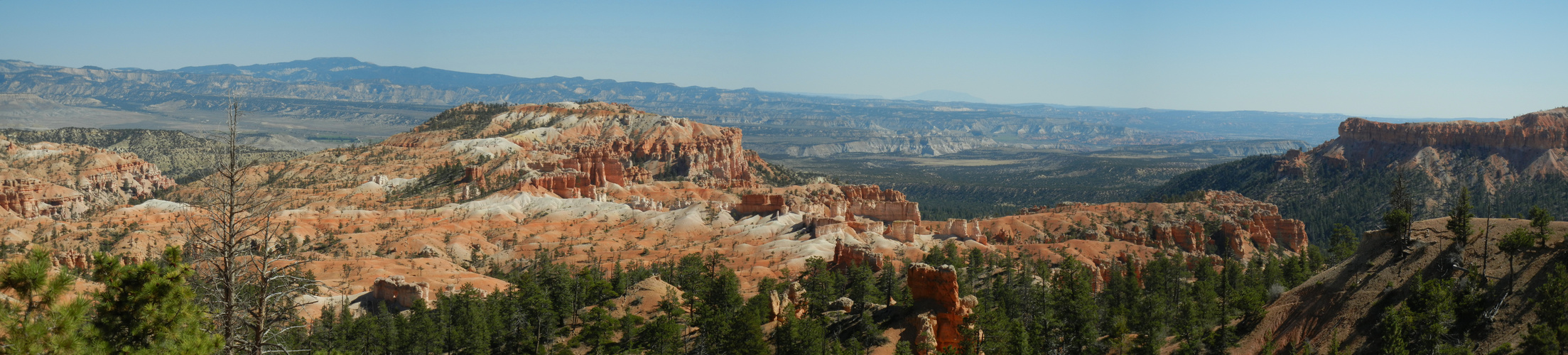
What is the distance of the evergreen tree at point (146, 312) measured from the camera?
1969 centimetres

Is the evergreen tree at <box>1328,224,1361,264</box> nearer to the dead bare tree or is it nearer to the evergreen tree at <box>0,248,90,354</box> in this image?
the dead bare tree

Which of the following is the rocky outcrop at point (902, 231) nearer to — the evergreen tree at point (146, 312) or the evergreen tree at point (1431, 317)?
the evergreen tree at point (1431, 317)

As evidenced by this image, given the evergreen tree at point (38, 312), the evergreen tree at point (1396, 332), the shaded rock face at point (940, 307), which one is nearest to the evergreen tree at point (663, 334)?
the shaded rock face at point (940, 307)

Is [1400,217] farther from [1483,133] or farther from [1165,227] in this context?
[1483,133]

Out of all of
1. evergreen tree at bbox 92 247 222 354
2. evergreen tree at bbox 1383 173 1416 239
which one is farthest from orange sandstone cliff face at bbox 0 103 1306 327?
evergreen tree at bbox 92 247 222 354

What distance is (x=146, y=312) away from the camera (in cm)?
2005

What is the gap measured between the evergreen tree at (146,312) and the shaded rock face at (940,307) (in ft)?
110

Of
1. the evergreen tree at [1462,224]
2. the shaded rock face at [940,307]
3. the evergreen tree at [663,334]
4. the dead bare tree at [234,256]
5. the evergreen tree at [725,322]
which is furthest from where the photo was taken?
the shaded rock face at [940,307]

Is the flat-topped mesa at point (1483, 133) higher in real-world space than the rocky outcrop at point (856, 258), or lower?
higher

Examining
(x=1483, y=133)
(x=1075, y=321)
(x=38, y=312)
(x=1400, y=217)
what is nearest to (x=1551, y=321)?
(x=1400, y=217)

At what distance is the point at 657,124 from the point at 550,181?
57750mm

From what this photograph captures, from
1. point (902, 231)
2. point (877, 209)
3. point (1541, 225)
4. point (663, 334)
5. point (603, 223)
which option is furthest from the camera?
point (877, 209)

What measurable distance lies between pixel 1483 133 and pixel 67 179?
8463 inches

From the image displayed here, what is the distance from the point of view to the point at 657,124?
603ft
